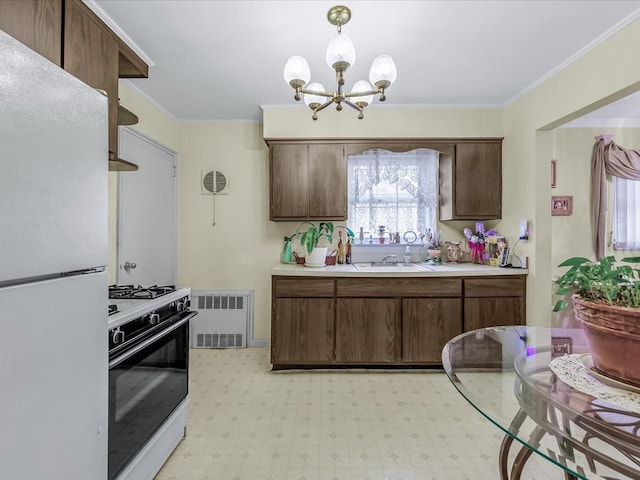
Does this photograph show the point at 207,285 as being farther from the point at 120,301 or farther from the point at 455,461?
the point at 455,461

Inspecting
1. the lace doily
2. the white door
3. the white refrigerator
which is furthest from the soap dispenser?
the white refrigerator

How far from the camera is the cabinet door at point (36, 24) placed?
47.1 inches

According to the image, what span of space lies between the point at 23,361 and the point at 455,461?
1.97 m

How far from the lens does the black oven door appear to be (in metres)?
1.23

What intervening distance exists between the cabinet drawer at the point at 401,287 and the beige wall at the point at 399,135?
713 mm

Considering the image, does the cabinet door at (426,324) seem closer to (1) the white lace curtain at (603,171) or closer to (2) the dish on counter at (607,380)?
(2) the dish on counter at (607,380)

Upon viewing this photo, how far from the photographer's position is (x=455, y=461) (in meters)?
1.70

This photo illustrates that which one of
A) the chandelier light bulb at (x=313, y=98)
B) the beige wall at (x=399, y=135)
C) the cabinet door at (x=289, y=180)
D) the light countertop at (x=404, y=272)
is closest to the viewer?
the chandelier light bulb at (x=313, y=98)

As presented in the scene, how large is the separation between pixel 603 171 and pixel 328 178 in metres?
2.93

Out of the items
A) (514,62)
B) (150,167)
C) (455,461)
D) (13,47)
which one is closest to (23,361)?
(13,47)

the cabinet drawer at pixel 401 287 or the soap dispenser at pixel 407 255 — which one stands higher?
the soap dispenser at pixel 407 255

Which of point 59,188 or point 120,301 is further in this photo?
point 120,301

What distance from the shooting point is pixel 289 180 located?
3107 millimetres

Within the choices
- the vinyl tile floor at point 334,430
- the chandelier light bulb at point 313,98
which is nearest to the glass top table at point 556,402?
the vinyl tile floor at point 334,430
